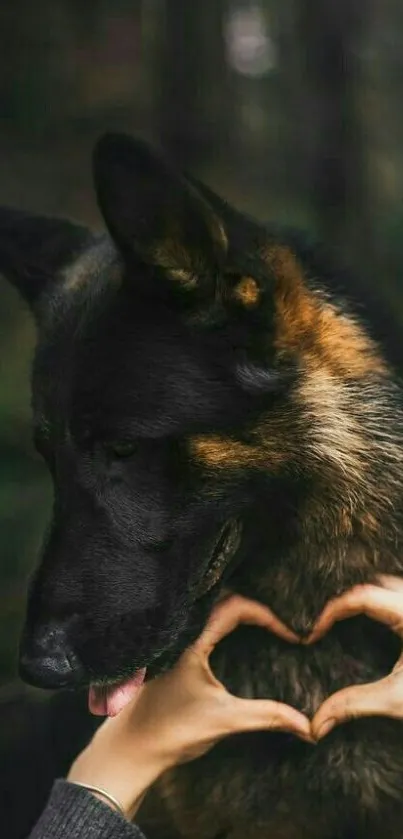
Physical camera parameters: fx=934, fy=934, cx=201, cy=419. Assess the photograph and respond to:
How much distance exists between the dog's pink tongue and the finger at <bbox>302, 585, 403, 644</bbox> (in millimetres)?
366

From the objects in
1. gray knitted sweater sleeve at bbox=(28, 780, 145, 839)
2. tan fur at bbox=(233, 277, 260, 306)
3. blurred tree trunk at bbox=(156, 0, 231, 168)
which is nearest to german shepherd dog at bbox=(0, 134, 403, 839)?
tan fur at bbox=(233, 277, 260, 306)

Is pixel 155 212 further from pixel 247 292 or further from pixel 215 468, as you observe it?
pixel 215 468

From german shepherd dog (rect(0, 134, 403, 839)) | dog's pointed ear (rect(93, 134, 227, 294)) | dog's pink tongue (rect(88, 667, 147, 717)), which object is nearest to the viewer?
dog's pointed ear (rect(93, 134, 227, 294))

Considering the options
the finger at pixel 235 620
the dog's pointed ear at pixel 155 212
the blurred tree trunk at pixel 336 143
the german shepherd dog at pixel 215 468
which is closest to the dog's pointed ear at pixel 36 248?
the german shepherd dog at pixel 215 468

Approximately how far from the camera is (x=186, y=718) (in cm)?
167

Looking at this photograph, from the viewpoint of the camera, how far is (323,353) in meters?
1.54

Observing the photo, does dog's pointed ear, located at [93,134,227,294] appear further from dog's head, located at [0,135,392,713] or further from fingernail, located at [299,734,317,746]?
fingernail, located at [299,734,317,746]

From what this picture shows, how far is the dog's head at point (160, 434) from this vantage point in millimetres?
1447

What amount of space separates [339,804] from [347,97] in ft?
4.10

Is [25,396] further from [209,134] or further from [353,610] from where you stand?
[353,610]

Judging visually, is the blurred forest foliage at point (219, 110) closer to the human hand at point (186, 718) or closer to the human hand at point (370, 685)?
the human hand at point (186, 718)

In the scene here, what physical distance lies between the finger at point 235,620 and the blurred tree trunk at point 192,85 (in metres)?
0.79

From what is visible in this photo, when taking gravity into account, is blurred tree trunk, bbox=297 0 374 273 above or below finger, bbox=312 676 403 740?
above

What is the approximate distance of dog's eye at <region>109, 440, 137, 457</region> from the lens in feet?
4.77
